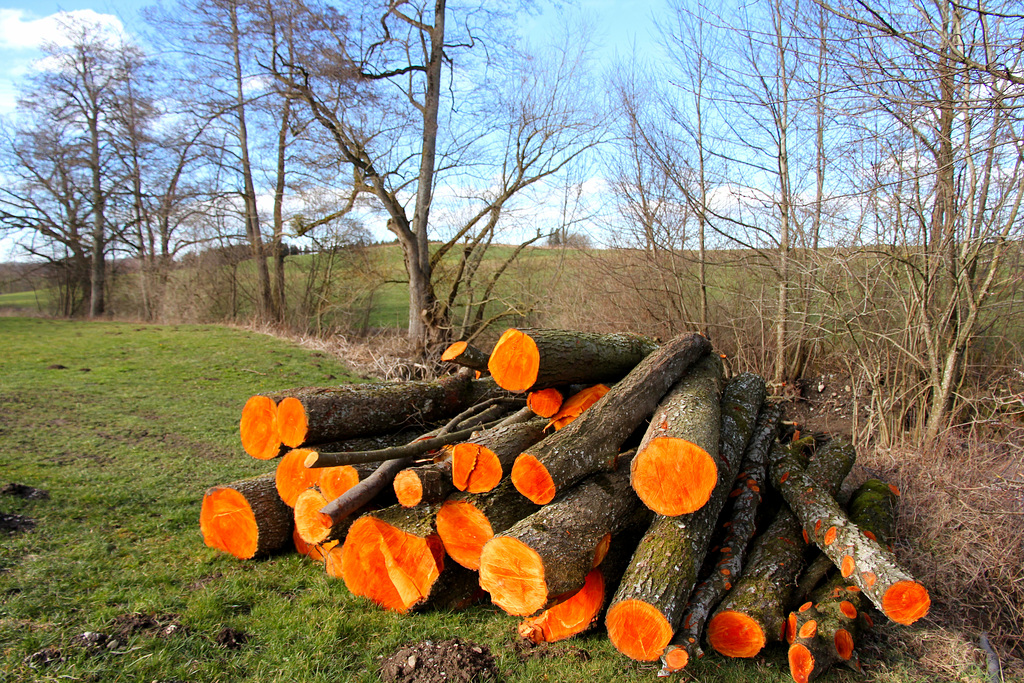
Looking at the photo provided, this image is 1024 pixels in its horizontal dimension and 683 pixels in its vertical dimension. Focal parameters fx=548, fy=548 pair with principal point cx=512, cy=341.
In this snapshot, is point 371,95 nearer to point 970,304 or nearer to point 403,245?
point 403,245

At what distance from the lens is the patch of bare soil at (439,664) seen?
2.76 meters

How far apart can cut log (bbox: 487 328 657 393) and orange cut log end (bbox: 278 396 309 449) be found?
55.6 inches

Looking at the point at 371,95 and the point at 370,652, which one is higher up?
the point at 371,95

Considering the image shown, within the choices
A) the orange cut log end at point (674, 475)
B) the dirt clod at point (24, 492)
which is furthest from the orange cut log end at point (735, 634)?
the dirt clod at point (24, 492)

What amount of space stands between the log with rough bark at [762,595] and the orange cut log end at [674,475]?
0.58 meters

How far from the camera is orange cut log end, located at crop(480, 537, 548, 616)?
9.39 ft

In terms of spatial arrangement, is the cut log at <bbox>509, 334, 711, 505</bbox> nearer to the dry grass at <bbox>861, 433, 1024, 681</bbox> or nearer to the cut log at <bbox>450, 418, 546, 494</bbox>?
the cut log at <bbox>450, 418, 546, 494</bbox>

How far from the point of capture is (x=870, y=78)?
4.62m

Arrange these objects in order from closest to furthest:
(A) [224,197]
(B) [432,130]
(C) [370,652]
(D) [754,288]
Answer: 1. (C) [370,652]
2. (D) [754,288]
3. (B) [432,130]
4. (A) [224,197]

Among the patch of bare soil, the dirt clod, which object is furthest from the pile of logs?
the dirt clod

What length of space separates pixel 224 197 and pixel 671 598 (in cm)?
2104

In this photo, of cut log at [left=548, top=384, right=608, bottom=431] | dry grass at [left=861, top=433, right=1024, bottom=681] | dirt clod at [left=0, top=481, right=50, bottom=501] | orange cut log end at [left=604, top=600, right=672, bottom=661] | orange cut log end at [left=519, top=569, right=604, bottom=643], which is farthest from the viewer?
dirt clod at [left=0, top=481, right=50, bottom=501]

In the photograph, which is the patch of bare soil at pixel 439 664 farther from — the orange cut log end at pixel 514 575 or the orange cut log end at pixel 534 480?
the orange cut log end at pixel 534 480

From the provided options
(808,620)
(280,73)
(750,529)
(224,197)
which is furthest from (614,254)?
(224,197)
